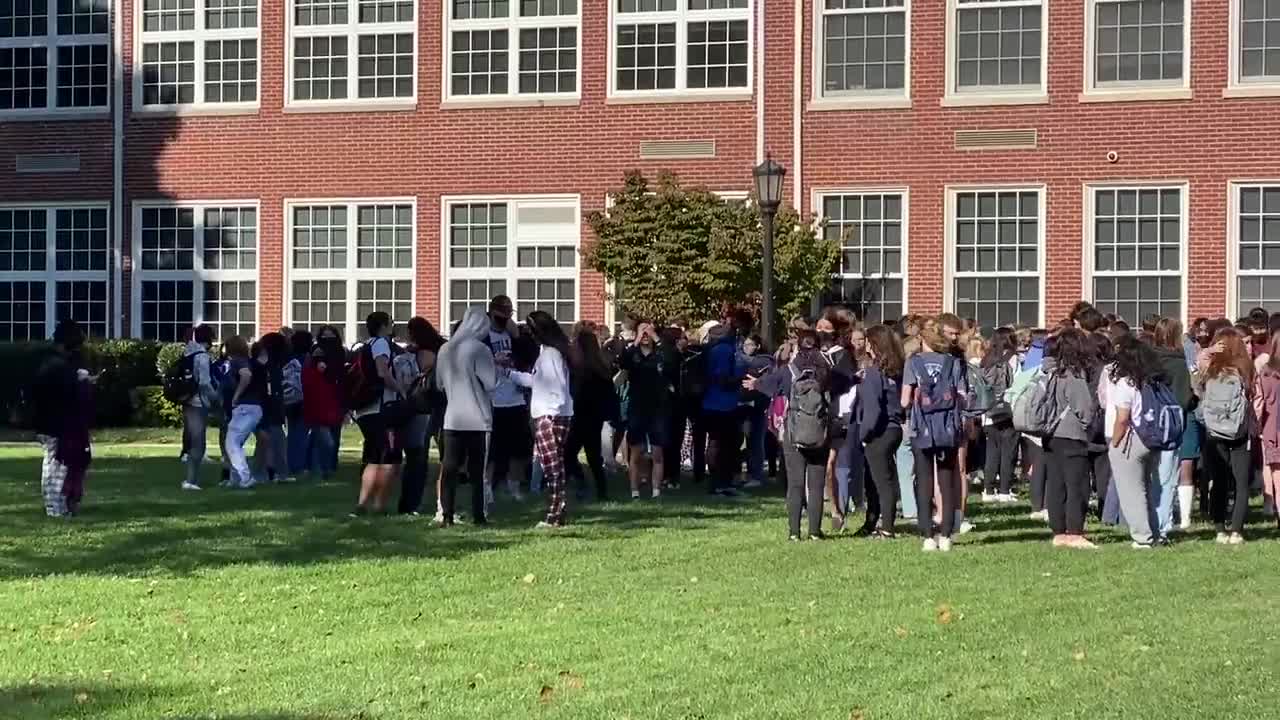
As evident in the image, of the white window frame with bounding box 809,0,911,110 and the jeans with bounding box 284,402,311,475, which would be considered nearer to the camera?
the jeans with bounding box 284,402,311,475

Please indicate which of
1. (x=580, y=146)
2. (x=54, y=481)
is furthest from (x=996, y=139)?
(x=54, y=481)

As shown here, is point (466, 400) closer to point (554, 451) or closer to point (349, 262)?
point (554, 451)

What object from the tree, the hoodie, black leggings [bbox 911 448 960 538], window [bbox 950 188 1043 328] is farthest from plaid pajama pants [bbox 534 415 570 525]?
window [bbox 950 188 1043 328]

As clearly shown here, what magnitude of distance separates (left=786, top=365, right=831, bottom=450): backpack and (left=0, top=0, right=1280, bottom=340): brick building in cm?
1586

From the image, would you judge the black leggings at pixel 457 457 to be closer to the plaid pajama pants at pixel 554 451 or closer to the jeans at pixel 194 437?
the plaid pajama pants at pixel 554 451

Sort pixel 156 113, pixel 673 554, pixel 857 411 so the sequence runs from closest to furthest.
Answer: pixel 673 554, pixel 857 411, pixel 156 113

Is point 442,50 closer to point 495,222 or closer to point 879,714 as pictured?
point 495,222

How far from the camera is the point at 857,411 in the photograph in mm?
16578

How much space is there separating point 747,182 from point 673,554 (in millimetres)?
17790

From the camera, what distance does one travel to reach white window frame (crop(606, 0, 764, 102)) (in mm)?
32250

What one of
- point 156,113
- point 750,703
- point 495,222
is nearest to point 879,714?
point 750,703

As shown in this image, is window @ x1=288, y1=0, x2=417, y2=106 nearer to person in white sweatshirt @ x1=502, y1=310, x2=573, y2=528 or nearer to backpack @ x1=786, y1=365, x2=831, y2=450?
person in white sweatshirt @ x1=502, y1=310, x2=573, y2=528

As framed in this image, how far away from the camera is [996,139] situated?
31.3 meters

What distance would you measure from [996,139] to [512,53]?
749cm
